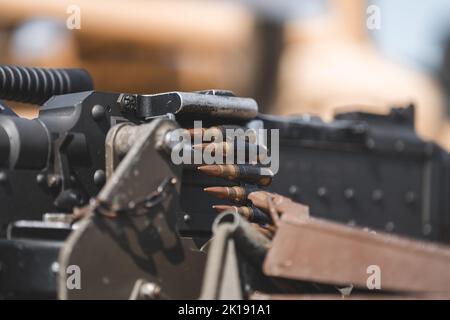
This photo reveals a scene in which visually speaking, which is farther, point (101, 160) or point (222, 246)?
point (101, 160)

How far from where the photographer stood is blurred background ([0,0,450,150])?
7.39m

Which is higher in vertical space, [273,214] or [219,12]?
[219,12]

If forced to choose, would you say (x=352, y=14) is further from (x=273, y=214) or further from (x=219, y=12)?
(x=273, y=214)

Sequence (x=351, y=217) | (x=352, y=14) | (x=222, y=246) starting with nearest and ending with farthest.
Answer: (x=222, y=246)
(x=351, y=217)
(x=352, y=14)

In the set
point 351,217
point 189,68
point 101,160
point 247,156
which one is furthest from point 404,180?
point 189,68

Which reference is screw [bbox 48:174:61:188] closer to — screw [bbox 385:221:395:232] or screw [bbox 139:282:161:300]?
screw [bbox 139:282:161:300]

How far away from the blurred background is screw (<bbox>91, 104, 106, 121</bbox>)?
13.4 ft

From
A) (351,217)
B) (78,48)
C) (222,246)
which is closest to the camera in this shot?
(222,246)

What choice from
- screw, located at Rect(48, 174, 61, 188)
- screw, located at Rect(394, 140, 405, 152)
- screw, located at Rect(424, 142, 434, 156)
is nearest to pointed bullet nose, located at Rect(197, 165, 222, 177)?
screw, located at Rect(48, 174, 61, 188)

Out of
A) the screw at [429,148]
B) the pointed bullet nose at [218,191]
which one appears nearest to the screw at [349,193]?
the screw at [429,148]

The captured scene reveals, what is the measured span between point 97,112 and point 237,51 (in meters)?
5.49

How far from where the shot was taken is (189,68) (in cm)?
766

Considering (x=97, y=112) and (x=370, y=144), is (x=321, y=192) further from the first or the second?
(x=97, y=112)

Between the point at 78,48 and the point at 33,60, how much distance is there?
443mm
